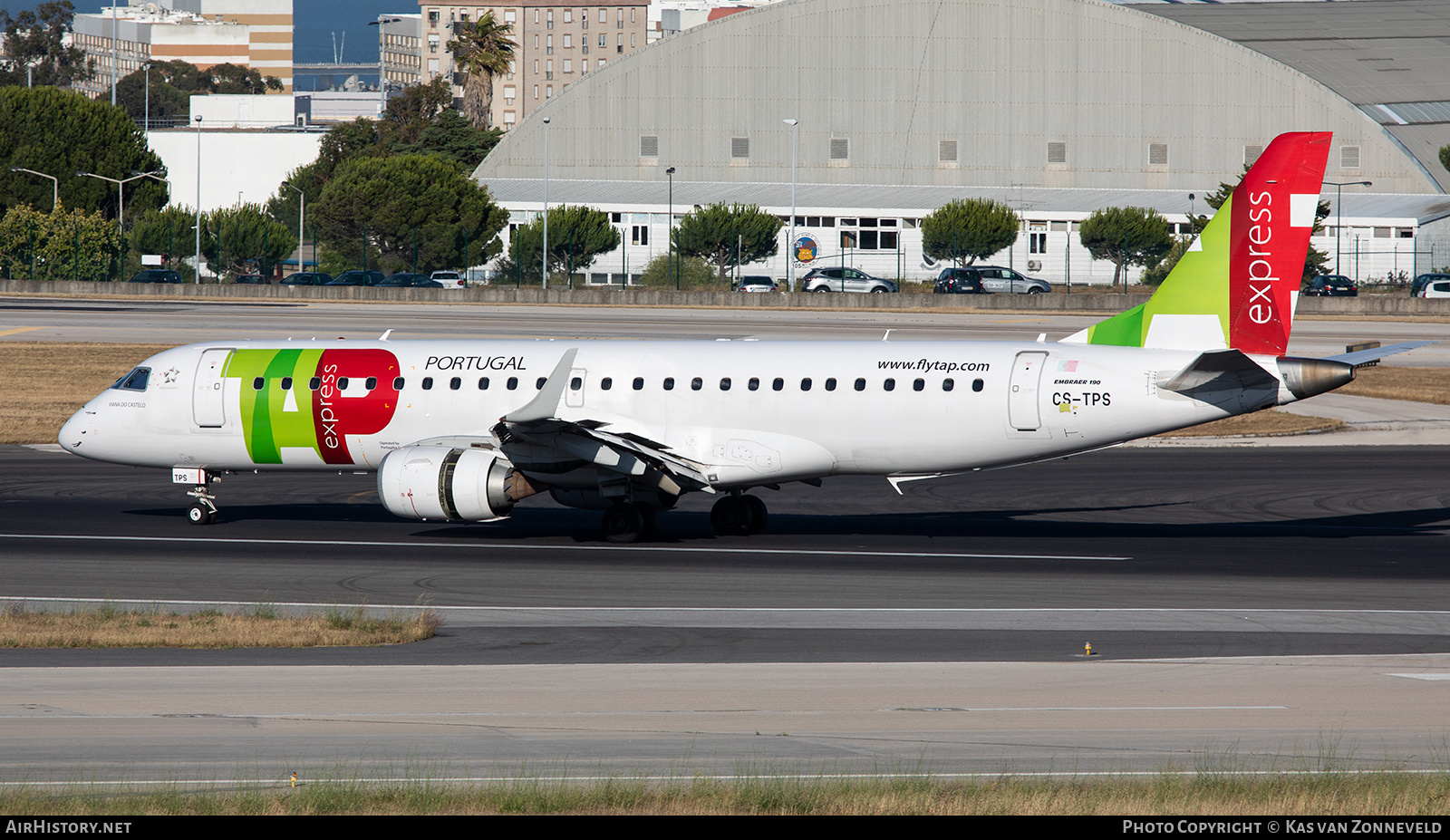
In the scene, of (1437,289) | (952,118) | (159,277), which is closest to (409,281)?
(159,277)

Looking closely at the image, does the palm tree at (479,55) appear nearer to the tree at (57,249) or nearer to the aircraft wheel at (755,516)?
the tree at (57,249)

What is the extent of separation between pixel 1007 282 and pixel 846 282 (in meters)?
9.54

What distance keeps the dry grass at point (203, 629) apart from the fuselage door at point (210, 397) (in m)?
8.09

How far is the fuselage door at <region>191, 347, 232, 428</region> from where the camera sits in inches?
1045

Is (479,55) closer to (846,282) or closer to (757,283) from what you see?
(757,283)

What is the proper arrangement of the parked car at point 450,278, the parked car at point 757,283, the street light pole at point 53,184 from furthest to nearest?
the street light pole at point 53,184, the parked car at point 450,278, the parked car at point 757,283

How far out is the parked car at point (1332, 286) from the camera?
81188 millimetres

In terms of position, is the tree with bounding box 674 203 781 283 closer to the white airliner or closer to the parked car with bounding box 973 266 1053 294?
the parked car with bounding box 973 266 1053 294

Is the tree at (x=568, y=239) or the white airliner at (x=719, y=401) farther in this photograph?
the tree at (x=568, y=239)

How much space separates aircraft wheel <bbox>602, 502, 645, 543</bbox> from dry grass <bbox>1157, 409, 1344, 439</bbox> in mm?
20117

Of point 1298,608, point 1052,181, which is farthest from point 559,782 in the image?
point 1052,181

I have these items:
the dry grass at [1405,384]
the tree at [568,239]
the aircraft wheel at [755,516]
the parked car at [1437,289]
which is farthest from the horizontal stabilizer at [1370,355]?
the tree at [568,239]

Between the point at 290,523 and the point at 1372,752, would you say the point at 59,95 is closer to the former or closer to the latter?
the point at 290,523
